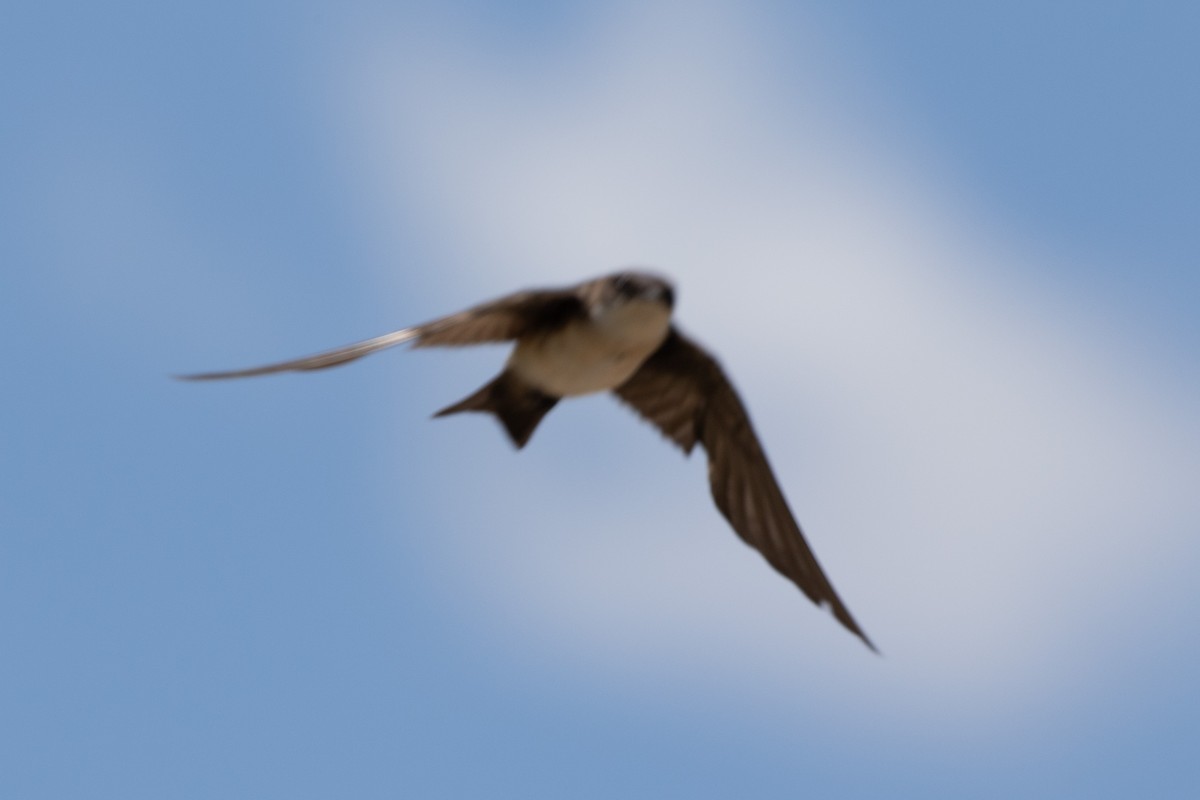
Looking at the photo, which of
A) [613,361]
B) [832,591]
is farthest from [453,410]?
[832,591]

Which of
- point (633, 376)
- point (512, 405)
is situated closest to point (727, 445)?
point (633, 376)

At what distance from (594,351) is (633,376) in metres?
1.10

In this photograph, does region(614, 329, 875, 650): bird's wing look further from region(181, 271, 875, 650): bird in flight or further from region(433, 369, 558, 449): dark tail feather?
region(433, 369, 558, 449): dark tail feather

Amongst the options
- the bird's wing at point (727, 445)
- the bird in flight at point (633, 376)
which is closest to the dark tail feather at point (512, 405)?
the bird in flight at point (633, 376)

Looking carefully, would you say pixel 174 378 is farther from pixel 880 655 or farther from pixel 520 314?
pixel 880 655

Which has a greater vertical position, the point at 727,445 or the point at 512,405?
the point at 512,405

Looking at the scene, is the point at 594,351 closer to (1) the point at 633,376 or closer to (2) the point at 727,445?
(1) the point at 633,376

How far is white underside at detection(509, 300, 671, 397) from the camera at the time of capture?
873 cm

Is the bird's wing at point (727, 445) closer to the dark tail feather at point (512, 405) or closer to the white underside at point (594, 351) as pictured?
the white underside at point (594, 351)

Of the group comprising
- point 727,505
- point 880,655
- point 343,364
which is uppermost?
point 343,364

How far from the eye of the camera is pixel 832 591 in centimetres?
1001

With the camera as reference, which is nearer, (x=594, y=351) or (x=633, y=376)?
(x=594, y=351)

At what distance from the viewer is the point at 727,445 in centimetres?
1030

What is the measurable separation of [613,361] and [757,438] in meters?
1.59
